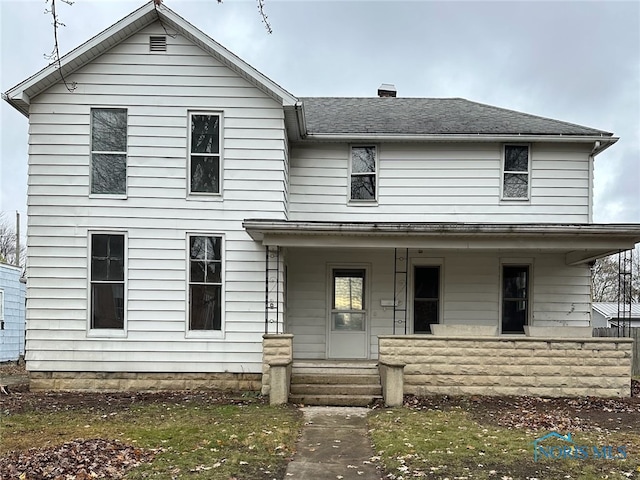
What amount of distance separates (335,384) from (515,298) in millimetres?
→ 5228

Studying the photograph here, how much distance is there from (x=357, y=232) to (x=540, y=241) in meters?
3.50

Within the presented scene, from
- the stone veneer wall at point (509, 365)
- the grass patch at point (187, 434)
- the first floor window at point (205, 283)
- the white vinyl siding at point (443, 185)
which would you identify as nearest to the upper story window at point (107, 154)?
the first floor window at point (205, 283)

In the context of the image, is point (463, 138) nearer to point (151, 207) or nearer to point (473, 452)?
point (151, 207)

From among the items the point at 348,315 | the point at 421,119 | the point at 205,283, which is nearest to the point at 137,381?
the point at 205,283

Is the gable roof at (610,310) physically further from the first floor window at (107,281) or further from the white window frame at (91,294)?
the first floor window at (107,281)

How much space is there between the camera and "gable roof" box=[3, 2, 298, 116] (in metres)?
10.4

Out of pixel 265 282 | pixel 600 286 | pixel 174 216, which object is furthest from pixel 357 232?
pixel 600 286

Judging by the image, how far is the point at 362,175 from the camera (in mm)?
12695

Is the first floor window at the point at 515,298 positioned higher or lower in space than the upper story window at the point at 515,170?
lower

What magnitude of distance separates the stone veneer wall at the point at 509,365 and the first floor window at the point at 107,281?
5229 mm

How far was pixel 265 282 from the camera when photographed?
35.2 feet

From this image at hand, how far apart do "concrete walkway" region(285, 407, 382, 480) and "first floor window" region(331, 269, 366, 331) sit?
11.9 feet

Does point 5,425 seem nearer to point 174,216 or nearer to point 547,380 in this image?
point 174,216

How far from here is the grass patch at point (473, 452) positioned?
18.5ft
